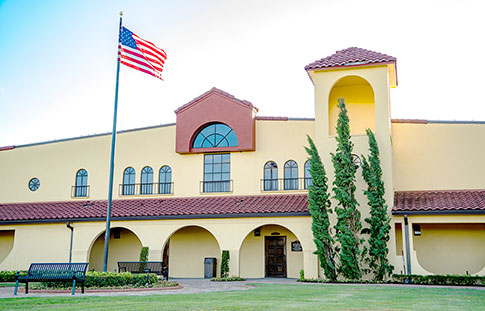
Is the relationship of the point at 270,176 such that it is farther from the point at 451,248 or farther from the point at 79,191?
the point at 79,191

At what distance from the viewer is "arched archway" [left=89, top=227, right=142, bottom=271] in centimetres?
2605

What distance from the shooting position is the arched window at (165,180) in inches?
1032

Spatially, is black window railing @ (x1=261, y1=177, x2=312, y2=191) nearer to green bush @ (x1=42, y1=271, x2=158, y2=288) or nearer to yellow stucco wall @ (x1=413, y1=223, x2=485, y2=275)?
yellow stucco wall @ (x1=413, y1=223, x2=485, y2=275)

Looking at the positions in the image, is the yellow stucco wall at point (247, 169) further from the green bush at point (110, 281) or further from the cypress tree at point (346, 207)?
the green bush at point (110, 281)

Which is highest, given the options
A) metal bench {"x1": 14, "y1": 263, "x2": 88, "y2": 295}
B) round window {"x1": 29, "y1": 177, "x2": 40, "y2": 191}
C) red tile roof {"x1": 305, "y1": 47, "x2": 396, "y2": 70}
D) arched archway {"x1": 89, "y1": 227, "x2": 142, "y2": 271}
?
red tile roof {"x1": 305, "y1": 47, "x2": 396, "y2": 70}

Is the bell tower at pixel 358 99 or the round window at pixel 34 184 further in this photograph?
the round window at pixel 34 184

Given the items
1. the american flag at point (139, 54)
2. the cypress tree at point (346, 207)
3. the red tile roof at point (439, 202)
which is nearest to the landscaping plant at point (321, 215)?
the cypress tree at point (346, 207)

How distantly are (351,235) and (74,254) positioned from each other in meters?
12.5

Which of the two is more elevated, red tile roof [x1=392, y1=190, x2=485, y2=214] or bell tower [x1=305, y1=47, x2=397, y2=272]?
bell tower [x1=305, y1=47, x2=397, y2=272]

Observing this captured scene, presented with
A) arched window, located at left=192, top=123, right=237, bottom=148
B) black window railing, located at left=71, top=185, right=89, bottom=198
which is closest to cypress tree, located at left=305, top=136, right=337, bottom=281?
arched window, located at left=192, top=123, right=237, bottom=148

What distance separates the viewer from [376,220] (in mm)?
20469

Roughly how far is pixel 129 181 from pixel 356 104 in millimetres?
11528

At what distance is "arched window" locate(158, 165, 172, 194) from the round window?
6902mm

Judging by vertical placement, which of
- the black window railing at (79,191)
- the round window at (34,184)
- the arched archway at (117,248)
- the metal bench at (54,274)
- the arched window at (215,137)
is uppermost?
the arched window at (215,137)
